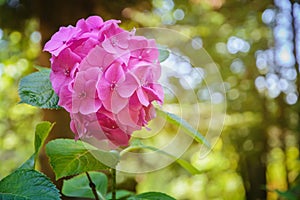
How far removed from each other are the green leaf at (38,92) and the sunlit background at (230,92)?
0.85 meters

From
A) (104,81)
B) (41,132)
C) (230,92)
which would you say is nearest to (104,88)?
(104,81)

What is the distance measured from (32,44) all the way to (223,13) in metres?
0.74

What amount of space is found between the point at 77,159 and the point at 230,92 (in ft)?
4.81

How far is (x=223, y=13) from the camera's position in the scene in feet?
4.88

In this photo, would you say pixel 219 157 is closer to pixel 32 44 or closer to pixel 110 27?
pixel 32 44

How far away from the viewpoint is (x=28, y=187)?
0.30 metres

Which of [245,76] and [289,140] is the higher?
[245,76]

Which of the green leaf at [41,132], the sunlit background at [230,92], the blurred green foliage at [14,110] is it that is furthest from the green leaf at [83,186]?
the blurred green foliage at [14,110]

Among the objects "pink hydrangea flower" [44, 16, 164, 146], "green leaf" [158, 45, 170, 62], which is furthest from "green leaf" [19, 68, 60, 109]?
"green leaf" [158, 45, 170, 62]

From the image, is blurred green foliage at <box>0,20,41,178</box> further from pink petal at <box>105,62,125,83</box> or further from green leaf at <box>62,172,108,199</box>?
pink petal at <box>105,62,125,83</box>

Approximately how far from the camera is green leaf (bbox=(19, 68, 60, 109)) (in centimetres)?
32

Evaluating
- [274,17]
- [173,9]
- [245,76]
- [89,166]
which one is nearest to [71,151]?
[89,166]

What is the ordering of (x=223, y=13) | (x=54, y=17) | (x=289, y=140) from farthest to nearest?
(x=289, y=140), (x=223, y=13), (x=54, y=17)

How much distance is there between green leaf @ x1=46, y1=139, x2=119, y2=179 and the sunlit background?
874mm
